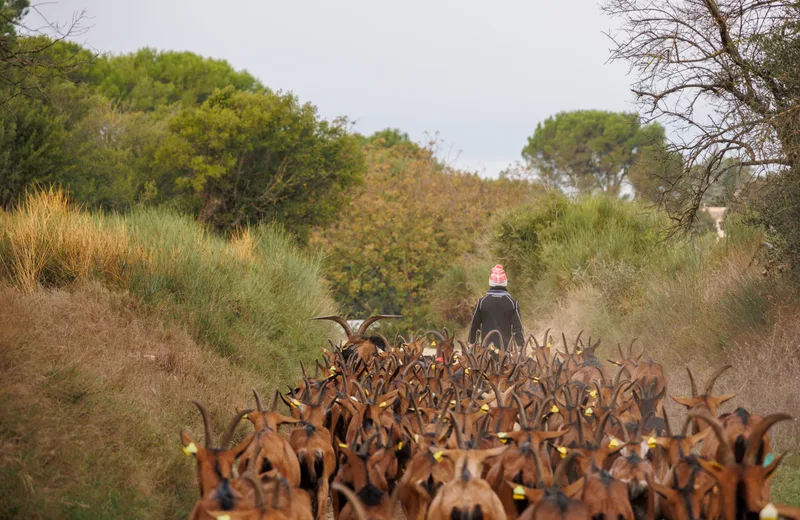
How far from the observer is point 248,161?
22359 mm

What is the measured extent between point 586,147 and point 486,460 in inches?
2086

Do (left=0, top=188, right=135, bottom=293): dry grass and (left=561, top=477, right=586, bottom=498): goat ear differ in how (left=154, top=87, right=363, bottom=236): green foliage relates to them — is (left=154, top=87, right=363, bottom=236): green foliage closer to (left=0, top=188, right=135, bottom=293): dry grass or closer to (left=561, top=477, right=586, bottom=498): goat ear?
(left=0, top=188, right=135, bottom=293): dry grass

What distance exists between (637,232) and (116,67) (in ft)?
92.3

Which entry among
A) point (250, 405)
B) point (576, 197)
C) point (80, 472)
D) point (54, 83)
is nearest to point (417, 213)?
point (576, 197)

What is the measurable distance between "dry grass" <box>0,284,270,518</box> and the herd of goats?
1.32 meters

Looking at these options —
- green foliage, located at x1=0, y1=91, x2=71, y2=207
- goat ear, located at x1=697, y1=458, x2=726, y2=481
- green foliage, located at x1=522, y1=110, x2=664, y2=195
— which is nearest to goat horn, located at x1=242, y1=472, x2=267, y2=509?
goat ear, located at x1=697, y1=458, x2=726, y2=481

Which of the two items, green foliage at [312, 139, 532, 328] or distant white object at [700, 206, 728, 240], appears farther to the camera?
green foliage at [312, 139, 532, 328]

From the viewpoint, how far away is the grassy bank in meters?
7.46

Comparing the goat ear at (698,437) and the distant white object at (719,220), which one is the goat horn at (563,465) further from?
the distant white object at (719,220)

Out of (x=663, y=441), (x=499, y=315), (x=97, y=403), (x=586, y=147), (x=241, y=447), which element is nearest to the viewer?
(x=241, y=447)

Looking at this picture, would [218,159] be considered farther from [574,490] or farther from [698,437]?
[574,490]

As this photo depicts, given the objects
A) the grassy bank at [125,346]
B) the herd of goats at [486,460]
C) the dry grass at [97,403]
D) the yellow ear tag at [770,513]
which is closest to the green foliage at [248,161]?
the grassy bank at [125,346]

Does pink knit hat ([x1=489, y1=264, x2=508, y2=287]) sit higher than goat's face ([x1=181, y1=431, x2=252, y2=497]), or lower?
higher

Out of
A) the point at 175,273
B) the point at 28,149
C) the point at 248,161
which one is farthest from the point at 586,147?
the point at 175,273
